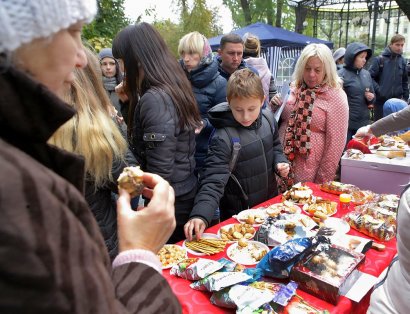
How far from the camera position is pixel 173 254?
1.57 meters

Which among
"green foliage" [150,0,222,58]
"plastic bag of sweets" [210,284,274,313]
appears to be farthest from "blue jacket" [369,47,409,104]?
"green foliage" [150,0,222,58]

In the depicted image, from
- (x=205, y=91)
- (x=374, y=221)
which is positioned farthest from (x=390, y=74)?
(x=374, y=221)

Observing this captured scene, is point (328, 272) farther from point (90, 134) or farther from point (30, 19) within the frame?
point (30, 19)

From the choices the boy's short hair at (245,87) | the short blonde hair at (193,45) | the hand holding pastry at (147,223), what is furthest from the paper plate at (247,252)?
the short blonde hair at (193,45)

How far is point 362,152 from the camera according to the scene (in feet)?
9.38

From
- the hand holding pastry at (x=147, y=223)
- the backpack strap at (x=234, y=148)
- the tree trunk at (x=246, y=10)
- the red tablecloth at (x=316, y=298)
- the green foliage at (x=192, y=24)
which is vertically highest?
the tree trunk at (x=246, y=10)

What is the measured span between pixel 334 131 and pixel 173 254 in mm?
1826

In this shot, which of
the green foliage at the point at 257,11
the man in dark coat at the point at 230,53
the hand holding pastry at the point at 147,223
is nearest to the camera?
the hand holding pastry at the point at 147,223

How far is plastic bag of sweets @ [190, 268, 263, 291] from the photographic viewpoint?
4.10ft

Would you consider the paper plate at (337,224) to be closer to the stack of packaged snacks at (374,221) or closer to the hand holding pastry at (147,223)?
the stack of packaged snacks at (374,221)

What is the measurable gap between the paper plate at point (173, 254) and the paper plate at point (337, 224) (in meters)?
0.81

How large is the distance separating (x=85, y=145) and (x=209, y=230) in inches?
31.9

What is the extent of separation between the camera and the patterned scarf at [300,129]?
2814 millimetres

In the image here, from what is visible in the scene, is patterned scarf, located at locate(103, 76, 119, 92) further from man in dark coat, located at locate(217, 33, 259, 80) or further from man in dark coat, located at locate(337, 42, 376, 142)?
man in dark coat, located at locate(337, 42, 376, 142)
